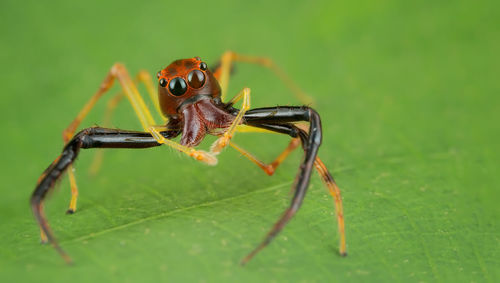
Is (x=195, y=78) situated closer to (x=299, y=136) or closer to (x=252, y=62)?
(x=299, y=136)

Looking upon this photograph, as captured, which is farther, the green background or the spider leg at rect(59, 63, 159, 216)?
the spider leg at rect(59, 63, 159, 216)

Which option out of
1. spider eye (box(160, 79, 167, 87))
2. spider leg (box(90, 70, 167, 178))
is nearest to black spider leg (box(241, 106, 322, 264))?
spider eye (box(160, 79, 167, 87))

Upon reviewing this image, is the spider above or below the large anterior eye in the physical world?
below

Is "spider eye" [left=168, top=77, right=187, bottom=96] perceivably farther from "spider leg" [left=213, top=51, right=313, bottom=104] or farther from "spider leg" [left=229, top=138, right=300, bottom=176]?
"spider leg" [left=213, top=51, right=313, bottom=104]

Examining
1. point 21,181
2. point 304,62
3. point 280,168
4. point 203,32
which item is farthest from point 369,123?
point 21,181

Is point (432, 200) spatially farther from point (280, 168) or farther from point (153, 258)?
point (153, 258)

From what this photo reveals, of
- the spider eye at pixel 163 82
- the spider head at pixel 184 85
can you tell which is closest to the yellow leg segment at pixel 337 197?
the spider head at pixel 184 85

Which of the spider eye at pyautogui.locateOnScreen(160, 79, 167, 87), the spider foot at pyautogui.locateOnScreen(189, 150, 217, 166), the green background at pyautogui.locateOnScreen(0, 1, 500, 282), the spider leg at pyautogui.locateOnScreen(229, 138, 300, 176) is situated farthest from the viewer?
the spider eye at pyautogui.locateOnScreen(160, 79, 167, 87)
